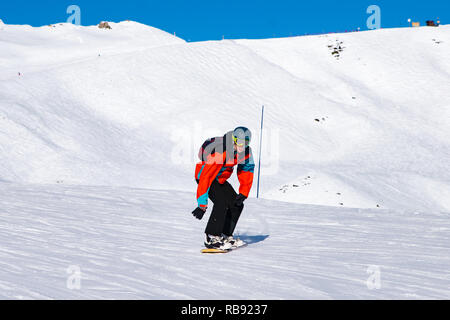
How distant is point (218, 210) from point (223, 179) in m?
0.38

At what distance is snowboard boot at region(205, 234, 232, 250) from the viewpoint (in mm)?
6086

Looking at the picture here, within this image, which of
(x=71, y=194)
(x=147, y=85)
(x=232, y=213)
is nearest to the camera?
(x=232, y=213)

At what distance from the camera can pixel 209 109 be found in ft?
88.1

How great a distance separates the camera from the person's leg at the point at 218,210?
611cm

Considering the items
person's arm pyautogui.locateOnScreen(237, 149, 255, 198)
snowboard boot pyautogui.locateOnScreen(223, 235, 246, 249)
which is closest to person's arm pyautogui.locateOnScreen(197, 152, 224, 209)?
person's arm pyautogui.locateOnScreen(237, 149, 255, 198)

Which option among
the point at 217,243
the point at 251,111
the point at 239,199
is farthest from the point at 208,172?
the point at 251,111

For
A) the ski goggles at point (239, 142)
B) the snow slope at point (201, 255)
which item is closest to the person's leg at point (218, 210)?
the snow slope at point (201, 255)

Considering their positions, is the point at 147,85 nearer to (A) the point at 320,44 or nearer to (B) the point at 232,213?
(A) the point at 320,44

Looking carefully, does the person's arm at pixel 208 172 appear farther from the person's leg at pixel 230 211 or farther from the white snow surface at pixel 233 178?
the white snow surface at pixel 233 178

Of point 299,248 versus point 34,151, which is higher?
point 34,151
